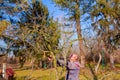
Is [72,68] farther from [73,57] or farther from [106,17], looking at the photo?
[106,17]

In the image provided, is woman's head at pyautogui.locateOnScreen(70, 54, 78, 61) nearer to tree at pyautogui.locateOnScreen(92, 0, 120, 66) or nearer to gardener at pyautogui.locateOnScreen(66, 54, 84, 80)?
gardener at pyautogui.locateOnScreen(66, 54, 84, 80)

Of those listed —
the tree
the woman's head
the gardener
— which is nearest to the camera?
the woman's head

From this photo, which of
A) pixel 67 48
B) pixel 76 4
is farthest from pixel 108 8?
pixel 67 48

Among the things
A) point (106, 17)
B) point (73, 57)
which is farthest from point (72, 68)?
point (106, 17)

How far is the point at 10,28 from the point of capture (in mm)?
15242

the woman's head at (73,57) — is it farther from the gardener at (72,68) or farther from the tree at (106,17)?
the tree at (106,17)

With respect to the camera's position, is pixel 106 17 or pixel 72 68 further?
pixel 106 17

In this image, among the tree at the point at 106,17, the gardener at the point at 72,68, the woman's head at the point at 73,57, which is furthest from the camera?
the tree at the point at 106,17

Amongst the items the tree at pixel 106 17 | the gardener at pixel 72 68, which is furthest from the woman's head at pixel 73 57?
the tree at pixel 106 17

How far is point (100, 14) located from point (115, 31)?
6.81 ft

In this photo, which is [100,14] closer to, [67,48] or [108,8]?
[108,8]

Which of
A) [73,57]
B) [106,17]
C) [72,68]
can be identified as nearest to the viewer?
[73,57]

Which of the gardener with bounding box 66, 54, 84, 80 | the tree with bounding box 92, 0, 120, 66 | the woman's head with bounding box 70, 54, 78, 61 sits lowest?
the gardener with bounding box 66, 54, 84, 80

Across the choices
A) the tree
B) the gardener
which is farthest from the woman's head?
the tree
